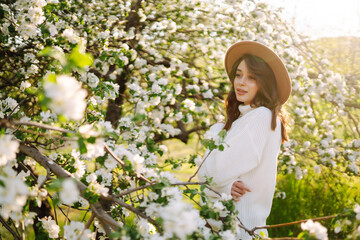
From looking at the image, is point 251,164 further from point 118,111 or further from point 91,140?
point 118,111

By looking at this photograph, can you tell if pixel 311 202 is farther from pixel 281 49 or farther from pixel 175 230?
pixel 175 230

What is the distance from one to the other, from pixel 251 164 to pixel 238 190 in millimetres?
171

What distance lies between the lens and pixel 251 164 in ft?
6.31

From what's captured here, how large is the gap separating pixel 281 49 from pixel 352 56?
3.48 m

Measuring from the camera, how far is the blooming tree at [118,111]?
44.4 inches

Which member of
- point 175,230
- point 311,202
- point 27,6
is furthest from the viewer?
point 311,202

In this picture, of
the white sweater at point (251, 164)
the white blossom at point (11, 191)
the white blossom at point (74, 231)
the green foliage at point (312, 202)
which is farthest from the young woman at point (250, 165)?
the green foliage at point (312, 202)

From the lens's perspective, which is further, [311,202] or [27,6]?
[311,202]

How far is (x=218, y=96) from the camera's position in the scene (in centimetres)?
430

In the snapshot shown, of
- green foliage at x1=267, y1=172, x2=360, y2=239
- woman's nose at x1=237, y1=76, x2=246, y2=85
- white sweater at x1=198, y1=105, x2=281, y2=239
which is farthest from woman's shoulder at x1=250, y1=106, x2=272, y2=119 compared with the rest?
green foliage at x1=267, y1=172, x2=360, y2=239

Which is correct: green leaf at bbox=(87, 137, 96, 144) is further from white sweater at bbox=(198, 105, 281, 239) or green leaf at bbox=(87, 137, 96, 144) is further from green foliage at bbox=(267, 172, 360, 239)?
green foliage at bbox=(267, 172, 360, 239)

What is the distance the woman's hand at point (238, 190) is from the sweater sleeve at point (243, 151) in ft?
0.09

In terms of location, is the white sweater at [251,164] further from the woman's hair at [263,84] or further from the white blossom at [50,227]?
the white blossom at [50,227]

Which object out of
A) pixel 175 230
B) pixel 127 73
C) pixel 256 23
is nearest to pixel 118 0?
pixel 127 73
